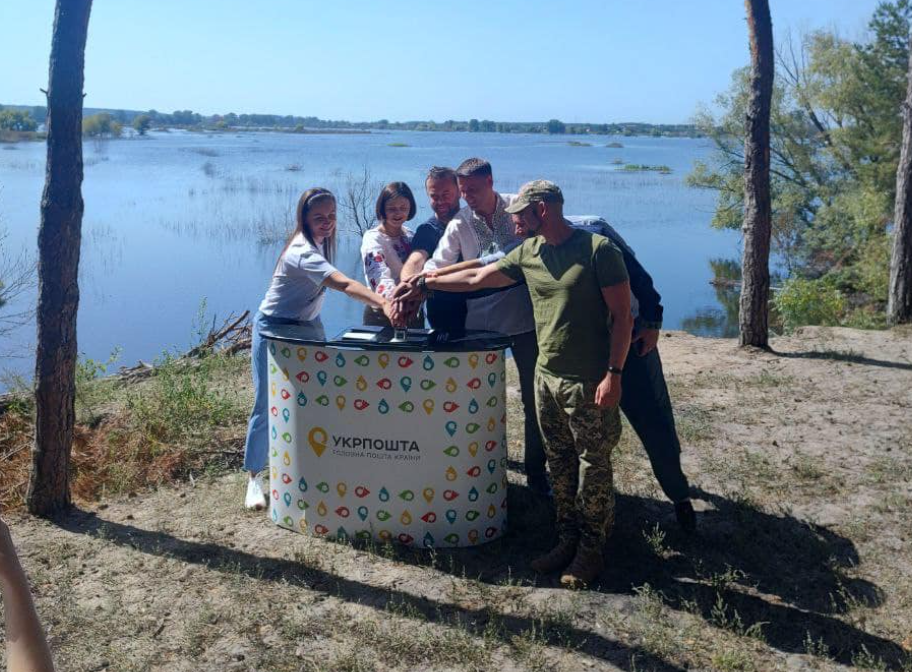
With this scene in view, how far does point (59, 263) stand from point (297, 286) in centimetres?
131

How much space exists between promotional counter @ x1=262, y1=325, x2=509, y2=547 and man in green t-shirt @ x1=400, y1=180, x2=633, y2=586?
38 centimetres

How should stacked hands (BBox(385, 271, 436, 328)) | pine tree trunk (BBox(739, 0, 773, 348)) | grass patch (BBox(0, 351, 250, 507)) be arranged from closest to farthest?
stacked hands (BBox(385, 271, 436, 328)), grass patch (BBox(0, 351, 250, 507)), pine tree trunk (BBox(739, 0, 773, 348))

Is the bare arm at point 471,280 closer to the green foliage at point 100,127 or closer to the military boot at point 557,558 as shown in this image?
the military boot at point 557,558

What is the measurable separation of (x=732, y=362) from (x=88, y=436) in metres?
6.01

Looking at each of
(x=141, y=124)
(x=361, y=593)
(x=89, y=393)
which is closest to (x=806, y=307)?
(x=89, y=393)

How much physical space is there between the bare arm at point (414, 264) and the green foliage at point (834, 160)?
41.8ft

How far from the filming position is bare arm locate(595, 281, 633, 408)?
3.95m

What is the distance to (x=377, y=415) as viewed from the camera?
445 cm

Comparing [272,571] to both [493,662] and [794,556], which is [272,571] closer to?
[493,662]

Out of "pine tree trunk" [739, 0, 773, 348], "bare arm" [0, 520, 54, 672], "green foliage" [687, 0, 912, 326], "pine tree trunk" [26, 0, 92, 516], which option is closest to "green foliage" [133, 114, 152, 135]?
"green foliage" [687, 0, 912, 326]

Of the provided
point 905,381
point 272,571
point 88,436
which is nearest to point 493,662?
point 272,571

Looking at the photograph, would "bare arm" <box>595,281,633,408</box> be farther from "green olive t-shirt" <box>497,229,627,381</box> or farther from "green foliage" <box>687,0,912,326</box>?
"green foliage" <box>687,0,912,326</box>

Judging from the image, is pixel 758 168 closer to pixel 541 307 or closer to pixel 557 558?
pixel 541 307

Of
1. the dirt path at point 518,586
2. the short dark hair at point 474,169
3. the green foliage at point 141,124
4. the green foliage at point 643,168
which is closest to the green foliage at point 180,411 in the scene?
the dirt path at point 518,586
